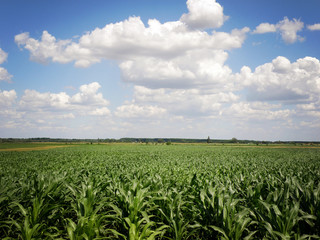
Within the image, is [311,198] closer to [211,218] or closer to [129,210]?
[211,218]

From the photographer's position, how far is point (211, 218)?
4.75 m

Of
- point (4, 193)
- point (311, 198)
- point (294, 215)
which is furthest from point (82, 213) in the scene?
point (311, 198)

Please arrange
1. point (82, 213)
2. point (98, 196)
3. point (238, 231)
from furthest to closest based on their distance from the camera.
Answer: point (98, 196)
point (82, 213)
point (238, 231)

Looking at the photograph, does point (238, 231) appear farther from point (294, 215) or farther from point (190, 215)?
point (190, 215)

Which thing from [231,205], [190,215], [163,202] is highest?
[231,205]

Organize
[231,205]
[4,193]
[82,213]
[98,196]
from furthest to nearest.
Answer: [98,196] < [4,193] < [82,213] < [231,205]

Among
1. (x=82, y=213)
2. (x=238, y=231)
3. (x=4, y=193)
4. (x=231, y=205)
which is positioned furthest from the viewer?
(x=4, y=193)

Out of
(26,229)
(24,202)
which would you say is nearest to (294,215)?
(26,229)

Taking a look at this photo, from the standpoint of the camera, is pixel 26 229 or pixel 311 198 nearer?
pixel 26 229

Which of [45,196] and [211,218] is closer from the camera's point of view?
[211,218]

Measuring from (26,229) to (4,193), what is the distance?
242cm

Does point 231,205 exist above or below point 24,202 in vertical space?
above

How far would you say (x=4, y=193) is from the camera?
18.9 feet

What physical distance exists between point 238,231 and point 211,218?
87cm
